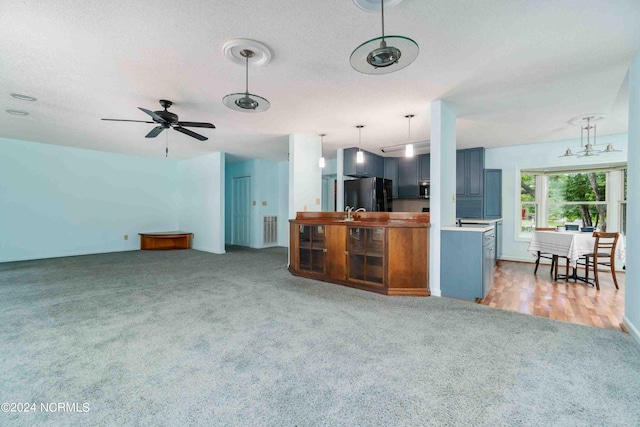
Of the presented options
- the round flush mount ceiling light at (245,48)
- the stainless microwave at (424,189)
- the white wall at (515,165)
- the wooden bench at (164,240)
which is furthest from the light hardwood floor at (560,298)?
the wooden bench at (164,240)

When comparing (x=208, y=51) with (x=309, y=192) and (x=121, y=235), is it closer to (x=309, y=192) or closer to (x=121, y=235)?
(x=309, y=192)

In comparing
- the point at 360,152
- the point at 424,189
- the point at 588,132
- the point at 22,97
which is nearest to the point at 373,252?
the point at 360,152

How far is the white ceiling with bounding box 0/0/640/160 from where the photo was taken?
195cm

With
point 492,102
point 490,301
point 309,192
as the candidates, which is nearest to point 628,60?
point 492,102

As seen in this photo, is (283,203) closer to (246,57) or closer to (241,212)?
(241,212)

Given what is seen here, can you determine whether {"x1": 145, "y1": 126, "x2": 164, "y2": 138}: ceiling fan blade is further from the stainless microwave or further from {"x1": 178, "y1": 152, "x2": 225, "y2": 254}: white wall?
the stainless microwave

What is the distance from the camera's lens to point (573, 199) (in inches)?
223

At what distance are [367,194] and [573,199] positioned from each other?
4.05 metres

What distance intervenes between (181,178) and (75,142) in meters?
2.48

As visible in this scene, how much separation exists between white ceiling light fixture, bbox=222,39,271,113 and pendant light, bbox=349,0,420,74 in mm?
921

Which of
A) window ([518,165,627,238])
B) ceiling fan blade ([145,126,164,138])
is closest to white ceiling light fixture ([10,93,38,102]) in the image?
ceiling fan blade ([145,126,164,138])

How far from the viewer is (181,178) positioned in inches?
313

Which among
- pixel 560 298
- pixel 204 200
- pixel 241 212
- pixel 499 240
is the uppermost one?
pixel 204 200

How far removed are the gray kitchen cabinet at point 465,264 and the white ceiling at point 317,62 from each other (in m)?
1.65
